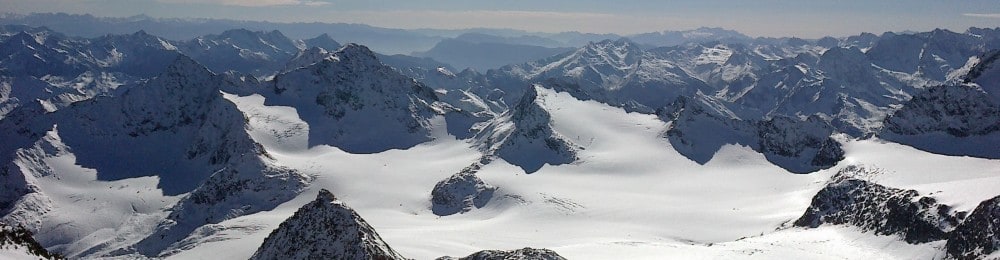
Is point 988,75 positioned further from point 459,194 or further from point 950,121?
point 459,194

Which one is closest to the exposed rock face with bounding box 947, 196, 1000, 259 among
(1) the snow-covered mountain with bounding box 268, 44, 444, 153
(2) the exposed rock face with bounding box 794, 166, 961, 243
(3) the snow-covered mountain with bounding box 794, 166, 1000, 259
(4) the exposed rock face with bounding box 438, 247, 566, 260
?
(3) the snow-covered mountain with bounding box 794, 166, 1000, 259

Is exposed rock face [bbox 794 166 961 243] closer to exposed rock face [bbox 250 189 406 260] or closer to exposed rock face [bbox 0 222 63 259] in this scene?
exposed rock face [bbox 250 189 406 260]

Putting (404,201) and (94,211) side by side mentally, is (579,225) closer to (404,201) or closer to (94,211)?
(404,201)

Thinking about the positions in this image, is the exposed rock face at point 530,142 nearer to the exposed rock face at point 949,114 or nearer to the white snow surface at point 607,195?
the white snow surface at point 607,195

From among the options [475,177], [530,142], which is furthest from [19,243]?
[530,142]

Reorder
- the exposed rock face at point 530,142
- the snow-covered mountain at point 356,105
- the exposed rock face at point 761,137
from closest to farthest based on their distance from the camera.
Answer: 1. the exposed rock face at point 761,137
2. the exposed rock face at point 530,142
3. the snow-covered mountain at point 356,105

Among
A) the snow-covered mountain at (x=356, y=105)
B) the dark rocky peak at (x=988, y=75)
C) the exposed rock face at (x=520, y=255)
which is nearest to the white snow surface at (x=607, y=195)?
the snow-covered mountain at (x=356, y=105)
